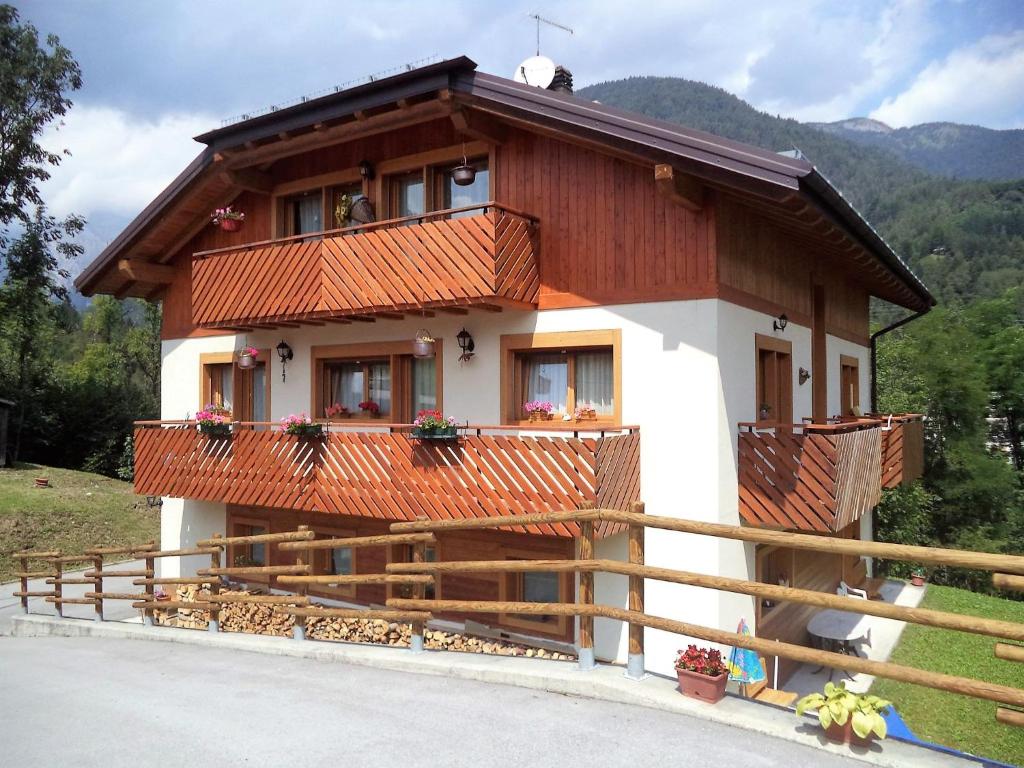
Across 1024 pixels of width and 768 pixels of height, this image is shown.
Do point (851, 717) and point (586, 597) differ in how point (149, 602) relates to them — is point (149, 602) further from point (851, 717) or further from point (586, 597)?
point (851, 717)

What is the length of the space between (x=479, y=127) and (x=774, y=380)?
5.63 metres

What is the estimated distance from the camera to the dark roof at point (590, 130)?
8617 millimetres

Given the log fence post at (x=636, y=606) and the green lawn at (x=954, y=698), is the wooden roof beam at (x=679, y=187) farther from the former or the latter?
the green lawn at (x=954, y=698)

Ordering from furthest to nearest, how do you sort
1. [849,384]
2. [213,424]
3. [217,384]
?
1. [849,384]
2. [217,384]
3. [213,424]

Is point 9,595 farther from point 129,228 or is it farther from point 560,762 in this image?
point 560,762

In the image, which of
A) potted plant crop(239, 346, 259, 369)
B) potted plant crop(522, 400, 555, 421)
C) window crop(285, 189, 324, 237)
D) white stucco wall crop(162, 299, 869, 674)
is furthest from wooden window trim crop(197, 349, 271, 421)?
potted plant crop(522, 400, 555, 421)

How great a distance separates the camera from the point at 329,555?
13.4 metres

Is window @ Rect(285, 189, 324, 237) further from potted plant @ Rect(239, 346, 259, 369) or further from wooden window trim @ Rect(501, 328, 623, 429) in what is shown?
wooden window trim @ Rect(501, 328, 623, 429)

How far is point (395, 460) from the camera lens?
1108 centimetres

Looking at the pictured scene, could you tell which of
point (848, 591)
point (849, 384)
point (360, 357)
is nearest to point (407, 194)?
point (360, 357)

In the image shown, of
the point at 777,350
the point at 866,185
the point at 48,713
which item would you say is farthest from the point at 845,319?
the point at 866,185

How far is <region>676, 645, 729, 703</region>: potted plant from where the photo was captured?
532 centimetres

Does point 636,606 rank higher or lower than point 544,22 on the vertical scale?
lower

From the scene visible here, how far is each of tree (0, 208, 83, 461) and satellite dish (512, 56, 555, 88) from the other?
24.1 metres
